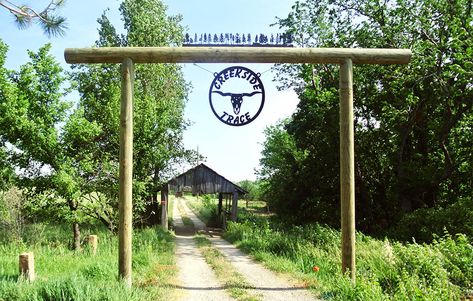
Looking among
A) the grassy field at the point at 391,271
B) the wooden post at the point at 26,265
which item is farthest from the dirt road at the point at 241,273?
the wooden post at the point at 26,265

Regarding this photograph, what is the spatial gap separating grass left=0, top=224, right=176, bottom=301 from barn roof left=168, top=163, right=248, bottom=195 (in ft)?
32.9

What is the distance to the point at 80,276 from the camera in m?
7.19

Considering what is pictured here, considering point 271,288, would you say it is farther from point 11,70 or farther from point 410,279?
point 11,70

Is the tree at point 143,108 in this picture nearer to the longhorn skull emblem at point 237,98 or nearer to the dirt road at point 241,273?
the dirt road at point 241,273

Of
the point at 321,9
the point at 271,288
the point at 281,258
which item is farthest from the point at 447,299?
the point at 321,9

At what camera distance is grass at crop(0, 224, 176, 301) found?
6.04 meters

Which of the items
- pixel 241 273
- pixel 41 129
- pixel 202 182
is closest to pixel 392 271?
pixel 241 273

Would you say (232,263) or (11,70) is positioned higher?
(11,70)

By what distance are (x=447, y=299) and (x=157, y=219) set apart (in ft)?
67.6

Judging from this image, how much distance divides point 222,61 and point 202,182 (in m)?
17.6

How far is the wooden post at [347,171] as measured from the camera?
7.45 meters

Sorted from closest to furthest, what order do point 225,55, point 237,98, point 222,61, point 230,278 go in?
point 225,55 < point 222,61 < point 237,98 < point 230,278

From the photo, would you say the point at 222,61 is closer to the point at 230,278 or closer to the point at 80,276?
the point at 230,278

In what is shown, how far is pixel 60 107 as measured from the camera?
13.8m
